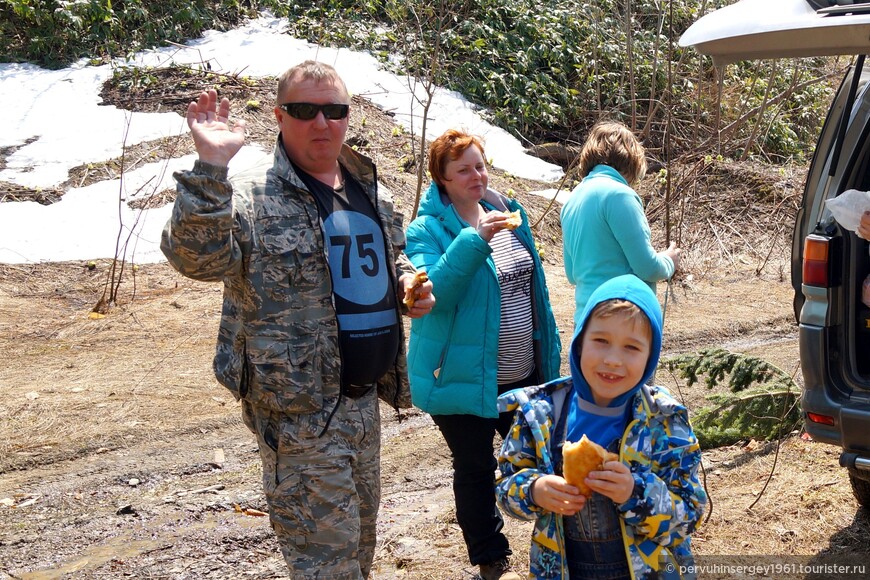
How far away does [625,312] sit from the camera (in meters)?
2.61

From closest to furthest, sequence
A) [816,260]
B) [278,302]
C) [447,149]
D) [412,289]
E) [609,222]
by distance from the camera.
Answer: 1. [278,302]
2. [412,289]
3. [816,260]
4. [447,149]
5. [609,222]

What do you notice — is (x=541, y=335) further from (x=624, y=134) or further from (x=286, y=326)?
(x=286, y=326)

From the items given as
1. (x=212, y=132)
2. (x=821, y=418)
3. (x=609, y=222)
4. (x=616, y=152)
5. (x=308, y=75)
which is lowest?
(x=821, y=418)

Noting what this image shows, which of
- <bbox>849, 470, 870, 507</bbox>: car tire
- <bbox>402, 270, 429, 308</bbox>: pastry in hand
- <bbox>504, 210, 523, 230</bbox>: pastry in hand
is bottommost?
<bbox>849, 470, 870, 507</bbox>: car tire

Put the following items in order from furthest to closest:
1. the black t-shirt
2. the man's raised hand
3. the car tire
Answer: the car tire → the black t-shirt → the man's raised hand

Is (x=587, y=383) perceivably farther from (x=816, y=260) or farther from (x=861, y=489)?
(x=861, y=489)

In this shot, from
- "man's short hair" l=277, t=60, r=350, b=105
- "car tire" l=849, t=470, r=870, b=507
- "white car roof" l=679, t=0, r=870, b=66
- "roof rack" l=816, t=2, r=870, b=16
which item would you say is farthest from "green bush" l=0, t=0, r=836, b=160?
"man's short hair" l=277, t=60, r=350, b=105

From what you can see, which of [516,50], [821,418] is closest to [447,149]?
[821,418]

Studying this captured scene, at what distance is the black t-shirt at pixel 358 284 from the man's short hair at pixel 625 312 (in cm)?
88

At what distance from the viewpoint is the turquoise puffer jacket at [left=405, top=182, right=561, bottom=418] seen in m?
3.84

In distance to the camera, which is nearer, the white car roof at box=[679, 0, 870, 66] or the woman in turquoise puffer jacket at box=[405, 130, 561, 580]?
the white car roof at box=[679, 0, 870, 66]

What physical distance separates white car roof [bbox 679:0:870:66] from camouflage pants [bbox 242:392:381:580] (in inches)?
74.9

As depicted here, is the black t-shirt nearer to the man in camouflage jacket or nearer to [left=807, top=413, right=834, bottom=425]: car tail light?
the man in camouflage jacket

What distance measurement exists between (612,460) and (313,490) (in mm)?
1077
